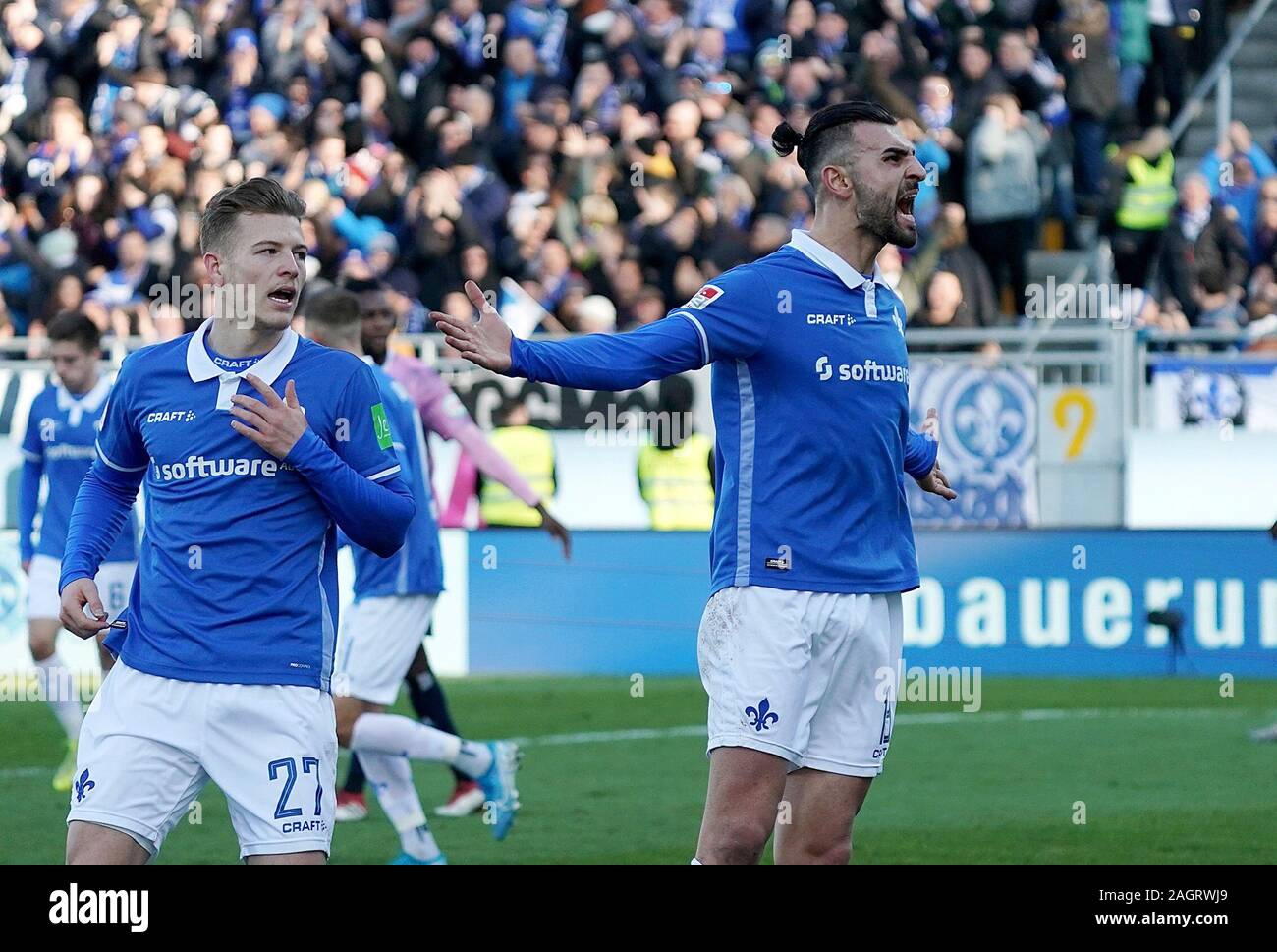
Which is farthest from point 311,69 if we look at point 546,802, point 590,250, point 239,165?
point 546,802

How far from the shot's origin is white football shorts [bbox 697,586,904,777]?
213 inches

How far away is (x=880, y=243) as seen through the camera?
5.70 m

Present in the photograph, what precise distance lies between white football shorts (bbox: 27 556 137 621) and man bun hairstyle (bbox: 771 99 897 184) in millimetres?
5712

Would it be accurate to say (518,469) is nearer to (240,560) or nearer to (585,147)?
(585,147)

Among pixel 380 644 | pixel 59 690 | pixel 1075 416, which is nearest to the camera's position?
pixel 380 644

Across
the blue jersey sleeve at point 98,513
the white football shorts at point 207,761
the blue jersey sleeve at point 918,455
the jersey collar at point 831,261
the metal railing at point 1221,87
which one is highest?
→ the metal railing at point 1221,87

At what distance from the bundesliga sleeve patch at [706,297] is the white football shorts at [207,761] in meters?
1.37

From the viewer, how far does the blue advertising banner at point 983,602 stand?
569 inches

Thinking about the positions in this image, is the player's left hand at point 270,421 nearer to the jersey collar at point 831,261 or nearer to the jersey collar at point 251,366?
the jersey collar at point 251,366

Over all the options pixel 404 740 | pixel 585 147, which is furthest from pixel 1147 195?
pixel 404 740

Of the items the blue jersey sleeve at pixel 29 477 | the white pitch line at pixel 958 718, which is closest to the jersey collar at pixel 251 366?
the blue jersey sleeve at pixel 29 477

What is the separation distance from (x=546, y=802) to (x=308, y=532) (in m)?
5.26

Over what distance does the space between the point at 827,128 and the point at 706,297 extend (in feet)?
1.94

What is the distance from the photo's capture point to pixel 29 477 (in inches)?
421
